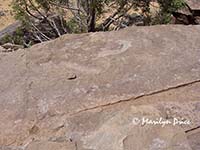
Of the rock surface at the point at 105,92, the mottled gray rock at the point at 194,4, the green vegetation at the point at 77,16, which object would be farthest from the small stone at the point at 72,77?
the mottled gray rock at the point at 194,4

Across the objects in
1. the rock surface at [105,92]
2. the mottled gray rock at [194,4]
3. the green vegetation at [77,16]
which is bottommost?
the mottled gray rock at [194,4]

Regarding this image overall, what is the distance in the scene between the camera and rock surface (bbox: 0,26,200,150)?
8.61ft

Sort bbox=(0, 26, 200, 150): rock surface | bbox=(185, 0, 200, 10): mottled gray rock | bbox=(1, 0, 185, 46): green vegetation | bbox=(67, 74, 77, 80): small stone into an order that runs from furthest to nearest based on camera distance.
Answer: bbox=(185, 0, 200, 10): mottled gray rock, bbox=(1, 0, 185, 46): green vegetation, bbox=(67, 74, 77, 80): small stone, bbox=(0, 26, 200, 150): rock surface

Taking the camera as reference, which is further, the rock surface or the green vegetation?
the green vegetation

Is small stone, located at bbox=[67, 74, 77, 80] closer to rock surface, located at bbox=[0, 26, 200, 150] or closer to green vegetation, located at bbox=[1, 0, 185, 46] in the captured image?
rock surface, located at bbox=[0, 26, 200, 150]

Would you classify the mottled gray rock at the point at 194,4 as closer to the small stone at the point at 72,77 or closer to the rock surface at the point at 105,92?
the rock surface at the point at 105,92

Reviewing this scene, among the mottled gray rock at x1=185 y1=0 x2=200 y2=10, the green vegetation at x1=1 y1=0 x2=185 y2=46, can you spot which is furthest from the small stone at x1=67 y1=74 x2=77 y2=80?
the mottled gray rock at x1=185 y1=0 x2=200 y2=10

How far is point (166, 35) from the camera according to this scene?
11.8ft

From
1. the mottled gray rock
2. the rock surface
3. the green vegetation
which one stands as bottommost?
the mottled gray rock

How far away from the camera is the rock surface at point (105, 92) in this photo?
2.62m

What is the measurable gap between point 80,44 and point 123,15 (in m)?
2.78

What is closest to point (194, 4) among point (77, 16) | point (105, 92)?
point (77, 16)

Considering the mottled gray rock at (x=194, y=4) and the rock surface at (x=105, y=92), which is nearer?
the rock surface at (x=105, y=92)

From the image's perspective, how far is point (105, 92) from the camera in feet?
9.77
